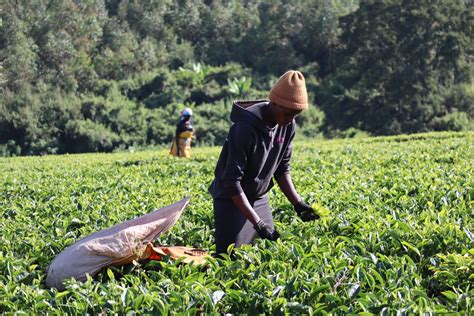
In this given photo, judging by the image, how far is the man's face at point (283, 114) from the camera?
14.0ft

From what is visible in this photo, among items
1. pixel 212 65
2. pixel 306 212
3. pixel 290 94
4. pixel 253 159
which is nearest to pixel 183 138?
pixel 306 212

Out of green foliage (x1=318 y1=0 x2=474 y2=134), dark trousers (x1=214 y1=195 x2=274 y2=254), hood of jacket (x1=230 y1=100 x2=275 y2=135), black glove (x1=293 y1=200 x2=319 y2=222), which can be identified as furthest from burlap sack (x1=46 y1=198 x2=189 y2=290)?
green foliage (x1=318 y1=0 x2=474 y2=134)

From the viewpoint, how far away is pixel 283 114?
4.29 meters

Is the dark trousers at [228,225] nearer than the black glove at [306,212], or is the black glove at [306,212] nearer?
the dark trousers at [228,225]

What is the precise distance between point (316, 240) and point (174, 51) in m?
38.3

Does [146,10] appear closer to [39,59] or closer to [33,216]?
[39,59]

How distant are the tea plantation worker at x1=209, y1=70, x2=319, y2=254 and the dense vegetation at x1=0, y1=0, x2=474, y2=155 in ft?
84.4

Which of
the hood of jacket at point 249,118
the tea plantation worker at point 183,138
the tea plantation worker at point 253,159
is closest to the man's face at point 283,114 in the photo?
the tea plantation worker at point 253,159

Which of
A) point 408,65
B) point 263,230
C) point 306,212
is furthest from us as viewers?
point 408,65

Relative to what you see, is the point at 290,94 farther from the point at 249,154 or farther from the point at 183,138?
the point at 183,138

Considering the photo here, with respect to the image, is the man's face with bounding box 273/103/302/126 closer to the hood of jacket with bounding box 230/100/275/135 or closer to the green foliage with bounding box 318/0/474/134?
the hood of jacket with bounding box 230/100/275/135

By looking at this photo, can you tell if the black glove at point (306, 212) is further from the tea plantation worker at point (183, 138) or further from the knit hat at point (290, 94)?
the tea plantation worker at point (183, 138)

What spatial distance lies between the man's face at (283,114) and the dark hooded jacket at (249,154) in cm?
12

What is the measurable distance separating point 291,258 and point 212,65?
37.7 metres
